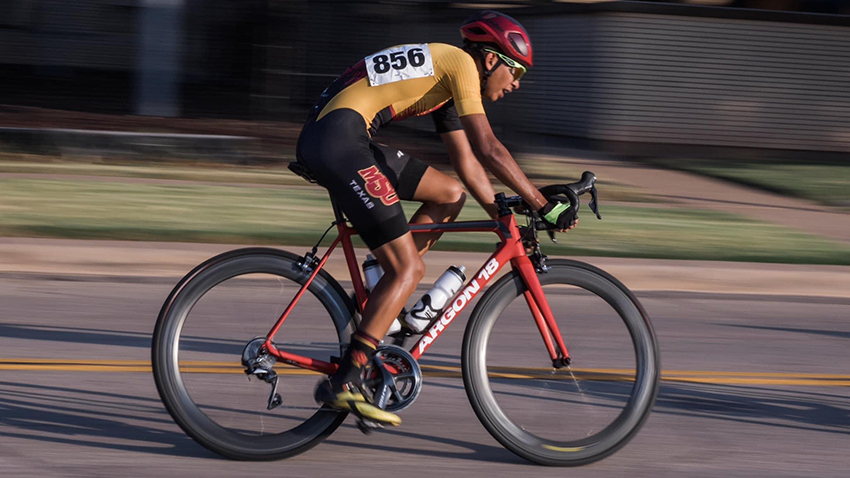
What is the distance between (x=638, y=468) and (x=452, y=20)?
1478 centimetres

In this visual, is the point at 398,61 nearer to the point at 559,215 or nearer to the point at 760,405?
the point at 559,215

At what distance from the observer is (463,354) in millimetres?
4496

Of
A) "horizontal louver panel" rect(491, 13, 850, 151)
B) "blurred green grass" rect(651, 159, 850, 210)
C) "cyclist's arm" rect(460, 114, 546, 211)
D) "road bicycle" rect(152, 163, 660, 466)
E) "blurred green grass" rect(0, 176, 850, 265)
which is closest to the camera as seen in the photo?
"cyclist's arm" rect(460, 114, 546, 211)

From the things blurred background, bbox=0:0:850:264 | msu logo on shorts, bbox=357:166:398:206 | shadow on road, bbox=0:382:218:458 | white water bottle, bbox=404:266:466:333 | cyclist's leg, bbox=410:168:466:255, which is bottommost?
shadow on road, bbox=0:382:218:458

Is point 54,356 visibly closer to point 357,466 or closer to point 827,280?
point 357,466

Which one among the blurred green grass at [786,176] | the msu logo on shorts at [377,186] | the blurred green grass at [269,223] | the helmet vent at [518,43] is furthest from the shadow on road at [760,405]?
the blurred green grass at [786,176]

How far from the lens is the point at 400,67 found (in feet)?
14.2

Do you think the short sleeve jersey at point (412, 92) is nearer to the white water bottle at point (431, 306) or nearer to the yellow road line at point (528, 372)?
the white water bottle at point (431, 306)

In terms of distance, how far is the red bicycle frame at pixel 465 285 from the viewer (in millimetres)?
4516

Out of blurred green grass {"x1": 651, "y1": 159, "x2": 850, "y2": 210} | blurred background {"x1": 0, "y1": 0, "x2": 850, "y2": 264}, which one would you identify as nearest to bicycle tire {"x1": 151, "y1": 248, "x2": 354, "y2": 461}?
blurred background {"x1": 0, "y1": 0, "x2": 850, "y2": 264}

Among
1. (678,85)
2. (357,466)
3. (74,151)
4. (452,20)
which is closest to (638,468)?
(357,466)

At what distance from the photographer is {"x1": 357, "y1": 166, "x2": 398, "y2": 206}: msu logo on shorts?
14.2 feet

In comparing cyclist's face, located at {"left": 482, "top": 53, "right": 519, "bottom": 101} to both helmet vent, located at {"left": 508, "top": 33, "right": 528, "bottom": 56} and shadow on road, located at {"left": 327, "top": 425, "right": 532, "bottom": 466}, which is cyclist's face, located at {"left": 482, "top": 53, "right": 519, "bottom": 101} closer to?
helmet vent, located at {"left": 508, "top": 33, "right": 528, "bottom": 56}

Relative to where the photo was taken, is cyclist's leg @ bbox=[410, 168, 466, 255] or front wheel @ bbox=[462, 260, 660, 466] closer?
front wheel @ bbox=[462, 260, 660, 466]
